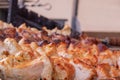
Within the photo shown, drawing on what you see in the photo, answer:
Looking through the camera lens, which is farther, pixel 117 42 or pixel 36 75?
pixel 117 42

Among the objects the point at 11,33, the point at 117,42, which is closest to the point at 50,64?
the point at 11,33

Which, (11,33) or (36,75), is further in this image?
(11,33)

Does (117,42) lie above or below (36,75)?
below

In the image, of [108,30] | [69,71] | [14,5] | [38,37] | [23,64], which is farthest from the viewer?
[108,30]

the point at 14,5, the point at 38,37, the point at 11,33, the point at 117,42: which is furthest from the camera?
the point at 14,5

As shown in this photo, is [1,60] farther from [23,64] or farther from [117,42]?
[117,42]

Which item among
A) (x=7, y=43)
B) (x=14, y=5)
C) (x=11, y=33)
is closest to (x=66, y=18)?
(x=14, y=5)

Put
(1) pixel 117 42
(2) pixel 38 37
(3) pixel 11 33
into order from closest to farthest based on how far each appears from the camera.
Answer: (3) pixel 11 33 < (2) pixel 38 37 < (1) pixel 117 42

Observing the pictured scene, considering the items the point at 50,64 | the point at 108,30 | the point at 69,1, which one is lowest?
the point at 108,30

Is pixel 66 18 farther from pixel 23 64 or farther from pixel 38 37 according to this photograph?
pixel 23 64
